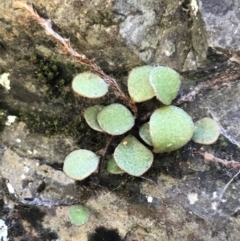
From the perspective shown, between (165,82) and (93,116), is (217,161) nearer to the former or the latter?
(165,82)

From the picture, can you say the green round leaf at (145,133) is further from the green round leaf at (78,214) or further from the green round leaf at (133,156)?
the green round leaf at (78,214)

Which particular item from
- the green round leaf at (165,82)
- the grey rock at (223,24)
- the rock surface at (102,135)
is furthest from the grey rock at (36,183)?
the grey rock at (223,24)

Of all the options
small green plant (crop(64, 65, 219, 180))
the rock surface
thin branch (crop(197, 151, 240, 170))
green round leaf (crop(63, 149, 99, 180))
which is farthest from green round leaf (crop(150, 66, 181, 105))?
green round leaf (crop(63, 149, 99, 180))

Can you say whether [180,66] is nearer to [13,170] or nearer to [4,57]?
[4,57]

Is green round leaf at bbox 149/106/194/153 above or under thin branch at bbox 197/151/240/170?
above

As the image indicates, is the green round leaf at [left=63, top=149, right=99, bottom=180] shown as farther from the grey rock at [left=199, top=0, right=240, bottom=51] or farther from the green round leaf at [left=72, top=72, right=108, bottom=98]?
the grey rock at [left=199, top=0, right=240, bottom=51]

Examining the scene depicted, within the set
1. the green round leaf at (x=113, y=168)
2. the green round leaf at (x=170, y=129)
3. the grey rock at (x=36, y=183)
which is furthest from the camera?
the grey rock at (x=36, y=183)

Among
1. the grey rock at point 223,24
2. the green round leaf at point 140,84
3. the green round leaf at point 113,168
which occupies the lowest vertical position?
the green round leaf at point 113,168

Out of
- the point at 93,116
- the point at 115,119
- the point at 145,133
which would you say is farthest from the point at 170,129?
the point at 93,116
